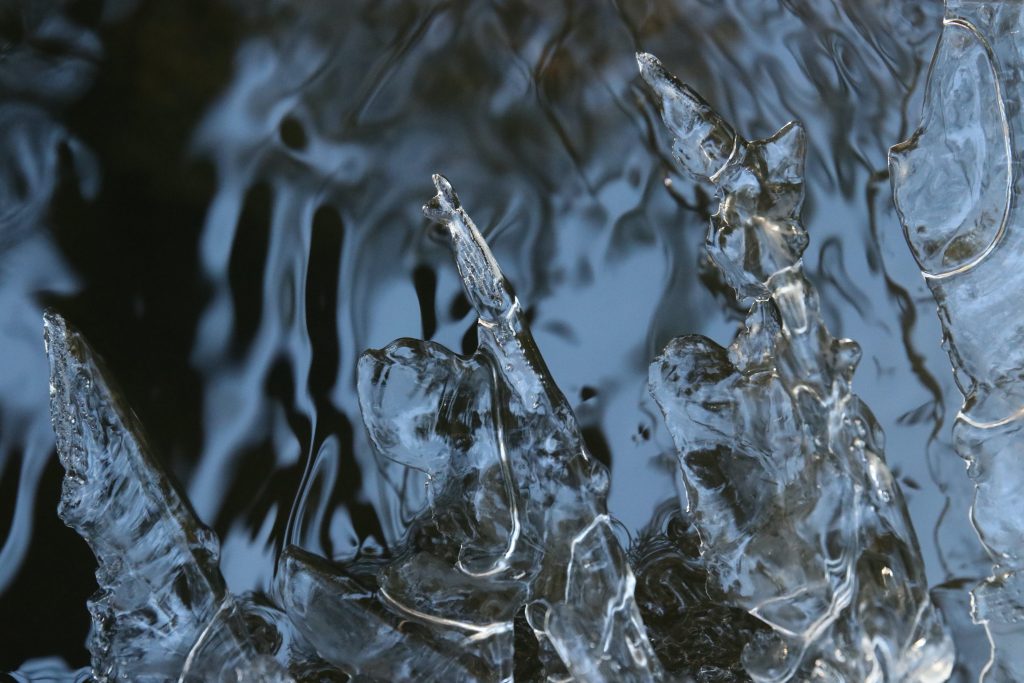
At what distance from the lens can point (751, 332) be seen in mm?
972

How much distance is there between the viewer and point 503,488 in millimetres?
883

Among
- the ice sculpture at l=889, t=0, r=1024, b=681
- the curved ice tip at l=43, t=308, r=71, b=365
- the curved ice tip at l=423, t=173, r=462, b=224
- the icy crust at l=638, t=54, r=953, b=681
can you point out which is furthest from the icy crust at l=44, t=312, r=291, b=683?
the ice sculpture at l=889, t=0, r=1024, b=681

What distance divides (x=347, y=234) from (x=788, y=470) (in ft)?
1.33

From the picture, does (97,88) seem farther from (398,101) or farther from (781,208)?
(781,208)

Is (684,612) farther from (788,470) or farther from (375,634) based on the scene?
(375,634)

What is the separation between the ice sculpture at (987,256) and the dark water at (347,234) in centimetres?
11

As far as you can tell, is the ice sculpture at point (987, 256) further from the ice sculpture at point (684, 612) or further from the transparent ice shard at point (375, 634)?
the transparent ice shard at point (375, 634)

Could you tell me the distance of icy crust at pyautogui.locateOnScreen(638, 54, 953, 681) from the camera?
0.91 meters

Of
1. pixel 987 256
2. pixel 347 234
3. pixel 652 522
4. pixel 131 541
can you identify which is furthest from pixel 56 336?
pixel 987 256

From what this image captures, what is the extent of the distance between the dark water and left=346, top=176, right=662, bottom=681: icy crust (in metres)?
0.09

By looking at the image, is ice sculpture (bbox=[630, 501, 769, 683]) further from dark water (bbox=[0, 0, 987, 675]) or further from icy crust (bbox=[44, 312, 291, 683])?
icy crust (bbox=[44, 312, 291, 683])

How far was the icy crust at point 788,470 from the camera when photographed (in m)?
0.91

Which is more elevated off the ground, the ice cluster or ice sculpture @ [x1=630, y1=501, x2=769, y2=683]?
the ice cluster

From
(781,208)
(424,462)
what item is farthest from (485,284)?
(781,208)
